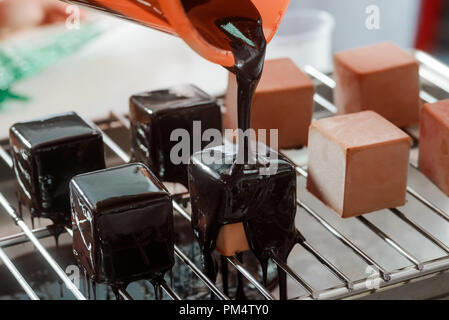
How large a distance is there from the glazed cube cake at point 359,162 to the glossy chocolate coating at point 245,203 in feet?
0.50

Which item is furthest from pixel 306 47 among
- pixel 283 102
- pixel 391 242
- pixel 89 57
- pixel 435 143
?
pixel 391 242

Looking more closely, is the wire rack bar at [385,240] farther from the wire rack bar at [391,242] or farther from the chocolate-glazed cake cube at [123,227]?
the chocolate-glazed cake cube at [123,227]

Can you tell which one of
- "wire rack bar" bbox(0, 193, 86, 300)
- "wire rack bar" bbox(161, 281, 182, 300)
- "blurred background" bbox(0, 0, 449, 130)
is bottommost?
"blurred background" bbox(0, 0, 449, 130)

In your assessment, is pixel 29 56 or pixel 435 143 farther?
pixel 29 56

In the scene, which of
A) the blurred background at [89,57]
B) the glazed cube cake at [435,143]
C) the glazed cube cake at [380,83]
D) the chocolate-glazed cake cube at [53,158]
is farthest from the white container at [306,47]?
the chocolate-glazed cake cube at [53,158]

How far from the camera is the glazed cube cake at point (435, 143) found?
1.42 m

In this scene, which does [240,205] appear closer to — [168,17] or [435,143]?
[168,17]

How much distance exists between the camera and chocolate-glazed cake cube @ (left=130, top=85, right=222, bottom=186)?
4.57 ft

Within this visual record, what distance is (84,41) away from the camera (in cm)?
238

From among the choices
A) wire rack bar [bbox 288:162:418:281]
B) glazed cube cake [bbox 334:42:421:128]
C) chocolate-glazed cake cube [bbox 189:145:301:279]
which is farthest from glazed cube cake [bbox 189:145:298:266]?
glazed cube cake [bbox 334:42:421:128]

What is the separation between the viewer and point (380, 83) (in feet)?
5.16

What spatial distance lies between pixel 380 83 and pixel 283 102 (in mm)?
190

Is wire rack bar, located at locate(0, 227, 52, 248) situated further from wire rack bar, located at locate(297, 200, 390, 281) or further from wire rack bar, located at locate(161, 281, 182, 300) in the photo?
wire rack bar, located at locate(297, 200, 390, 281)

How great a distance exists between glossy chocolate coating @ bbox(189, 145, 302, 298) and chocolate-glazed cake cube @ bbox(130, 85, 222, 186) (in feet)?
0.56
